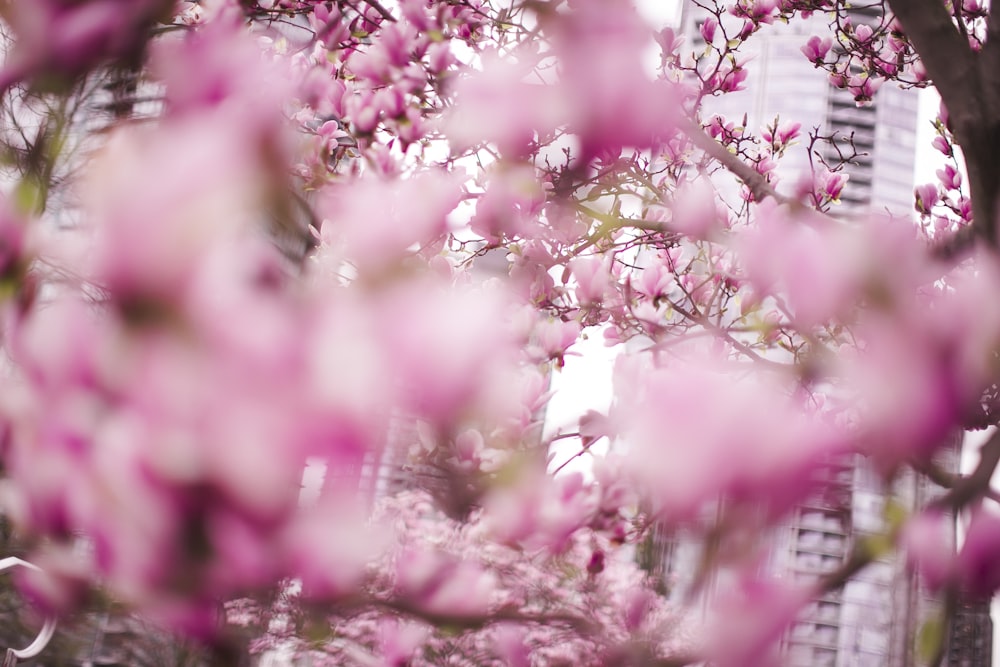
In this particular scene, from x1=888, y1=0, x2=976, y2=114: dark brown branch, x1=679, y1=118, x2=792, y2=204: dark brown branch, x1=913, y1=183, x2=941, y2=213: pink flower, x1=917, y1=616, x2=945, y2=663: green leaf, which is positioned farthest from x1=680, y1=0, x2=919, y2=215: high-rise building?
x1=917, y1=616, x2=945, y2=663: green leaf

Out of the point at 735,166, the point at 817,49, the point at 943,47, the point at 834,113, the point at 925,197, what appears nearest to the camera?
the point at 943,47

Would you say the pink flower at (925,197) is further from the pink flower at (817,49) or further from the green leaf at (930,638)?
the green leaf at (930,638)

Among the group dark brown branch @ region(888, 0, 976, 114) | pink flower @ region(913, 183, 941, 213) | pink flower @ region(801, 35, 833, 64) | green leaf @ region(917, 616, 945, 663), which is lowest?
green leaf @ region(917, 616, 945, 663)

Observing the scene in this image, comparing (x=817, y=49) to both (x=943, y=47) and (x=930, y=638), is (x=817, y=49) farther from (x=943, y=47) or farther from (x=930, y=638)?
(x=930, y=638)

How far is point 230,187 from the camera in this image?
28cm

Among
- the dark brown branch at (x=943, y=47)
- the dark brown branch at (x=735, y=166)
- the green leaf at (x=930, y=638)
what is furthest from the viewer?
the dark brown branch at (x=735, y=166)

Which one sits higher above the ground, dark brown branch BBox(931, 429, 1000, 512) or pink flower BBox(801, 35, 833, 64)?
pink flower BBox(801, 35, 833, 64)

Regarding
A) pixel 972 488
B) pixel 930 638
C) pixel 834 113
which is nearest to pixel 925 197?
pixel 972 488

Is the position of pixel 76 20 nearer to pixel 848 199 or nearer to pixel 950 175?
pixel 950 175

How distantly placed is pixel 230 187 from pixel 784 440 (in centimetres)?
30

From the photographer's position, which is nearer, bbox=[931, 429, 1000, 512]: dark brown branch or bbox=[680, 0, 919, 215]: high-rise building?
bbox=[931, 429, 1000, 512]: dark brown branch

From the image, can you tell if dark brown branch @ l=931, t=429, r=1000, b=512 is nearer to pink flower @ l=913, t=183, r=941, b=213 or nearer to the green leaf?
the green leaf

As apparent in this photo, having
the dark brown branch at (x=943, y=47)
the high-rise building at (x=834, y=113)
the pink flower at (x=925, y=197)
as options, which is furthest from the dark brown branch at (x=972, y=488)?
the high-rise building at (x=834, y=113)

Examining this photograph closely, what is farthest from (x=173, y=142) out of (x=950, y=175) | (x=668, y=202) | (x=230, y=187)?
(x=950, y=175)
